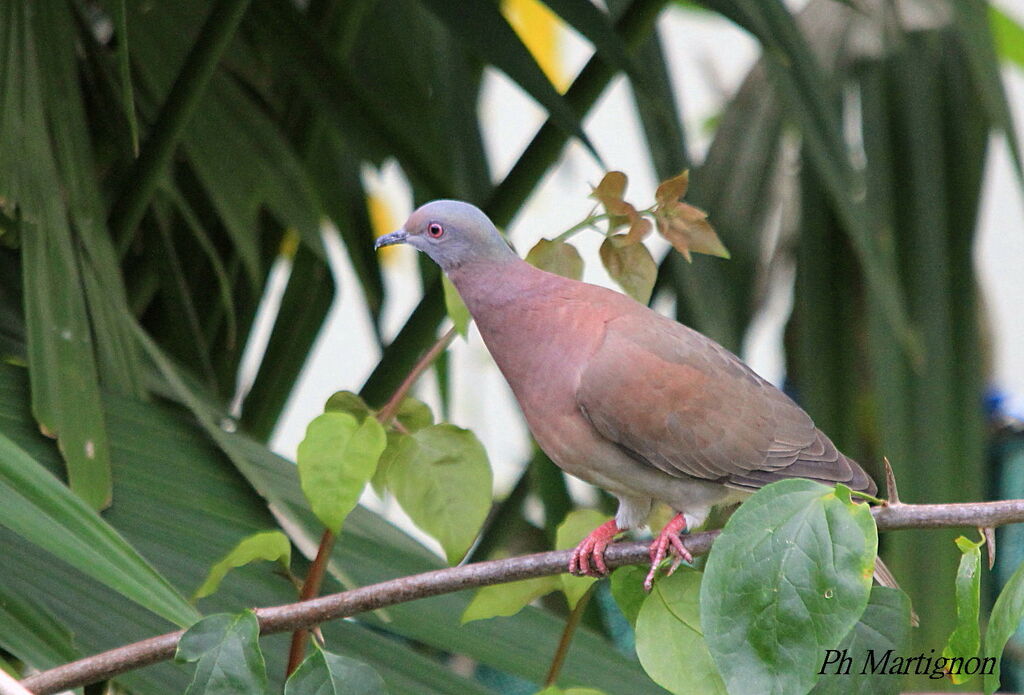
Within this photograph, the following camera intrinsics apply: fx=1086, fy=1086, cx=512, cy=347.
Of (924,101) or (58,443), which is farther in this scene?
(924,101)

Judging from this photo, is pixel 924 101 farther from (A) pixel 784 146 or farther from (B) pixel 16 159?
(B) pixel 16 159

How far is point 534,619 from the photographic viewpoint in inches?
30.7

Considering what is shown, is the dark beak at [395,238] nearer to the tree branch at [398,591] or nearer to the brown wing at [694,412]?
the brown wing at [694,412]

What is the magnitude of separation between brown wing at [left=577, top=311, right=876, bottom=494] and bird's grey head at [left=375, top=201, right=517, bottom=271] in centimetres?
11

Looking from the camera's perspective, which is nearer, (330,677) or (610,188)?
(330,677)

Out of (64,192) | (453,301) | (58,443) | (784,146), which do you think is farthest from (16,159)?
(784,146)

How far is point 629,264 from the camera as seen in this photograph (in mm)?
692

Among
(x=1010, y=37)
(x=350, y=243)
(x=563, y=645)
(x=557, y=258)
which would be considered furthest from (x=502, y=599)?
(x=1010, y=37)

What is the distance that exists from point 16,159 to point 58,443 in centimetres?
19

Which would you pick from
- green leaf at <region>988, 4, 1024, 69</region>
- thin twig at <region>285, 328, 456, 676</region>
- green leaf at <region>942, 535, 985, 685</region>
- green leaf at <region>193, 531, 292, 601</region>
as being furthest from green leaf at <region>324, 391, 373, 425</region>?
green leaf at <region>988, 4, 1024, 69</region>

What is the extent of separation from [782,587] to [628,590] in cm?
Result: 19

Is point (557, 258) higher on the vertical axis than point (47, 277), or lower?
higher

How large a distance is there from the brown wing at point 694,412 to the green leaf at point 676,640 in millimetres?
204

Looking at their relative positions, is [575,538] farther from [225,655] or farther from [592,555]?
[225,655]
